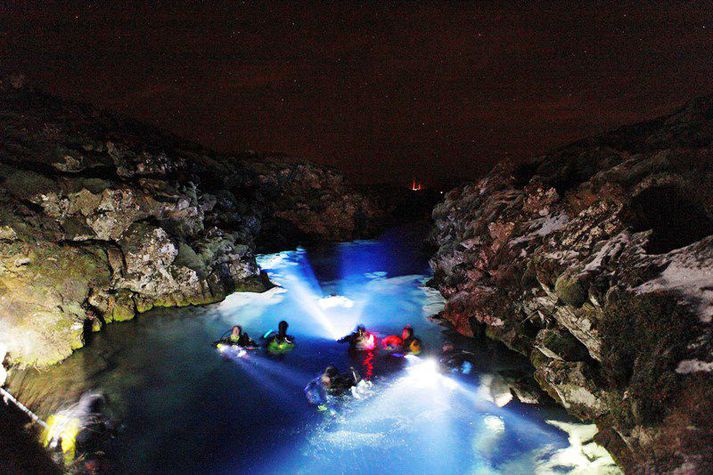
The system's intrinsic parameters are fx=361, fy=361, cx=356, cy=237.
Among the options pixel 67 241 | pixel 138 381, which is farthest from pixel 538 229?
pixel 67 241

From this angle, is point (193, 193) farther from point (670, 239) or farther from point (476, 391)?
point (670, 239)

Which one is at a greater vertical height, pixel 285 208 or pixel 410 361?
pixel 285 208

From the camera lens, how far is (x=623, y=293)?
308 inches

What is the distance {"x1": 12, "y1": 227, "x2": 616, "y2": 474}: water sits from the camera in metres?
9.19

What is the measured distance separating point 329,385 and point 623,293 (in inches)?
354

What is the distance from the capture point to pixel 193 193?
2250 centimetres

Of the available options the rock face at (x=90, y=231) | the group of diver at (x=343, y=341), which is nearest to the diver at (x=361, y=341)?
the group of diver at (x=343, y=341)

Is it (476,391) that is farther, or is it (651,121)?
(651,121)

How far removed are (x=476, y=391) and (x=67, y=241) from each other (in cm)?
1841

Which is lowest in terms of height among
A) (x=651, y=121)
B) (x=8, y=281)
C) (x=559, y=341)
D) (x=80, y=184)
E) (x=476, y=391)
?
(x=476, y=391)

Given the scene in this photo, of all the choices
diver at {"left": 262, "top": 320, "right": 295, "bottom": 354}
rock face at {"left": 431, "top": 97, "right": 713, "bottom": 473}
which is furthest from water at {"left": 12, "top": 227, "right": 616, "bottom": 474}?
rock face at {"left": 431, "top": 97, "right": 713, "bottom": 473}

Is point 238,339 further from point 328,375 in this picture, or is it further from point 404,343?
point 404,343

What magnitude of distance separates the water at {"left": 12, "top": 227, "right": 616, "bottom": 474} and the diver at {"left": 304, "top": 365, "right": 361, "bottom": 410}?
0.40 meters

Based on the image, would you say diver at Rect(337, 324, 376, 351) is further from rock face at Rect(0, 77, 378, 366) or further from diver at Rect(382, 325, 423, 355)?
rock face at Rect(0, 77, 378, 366)
